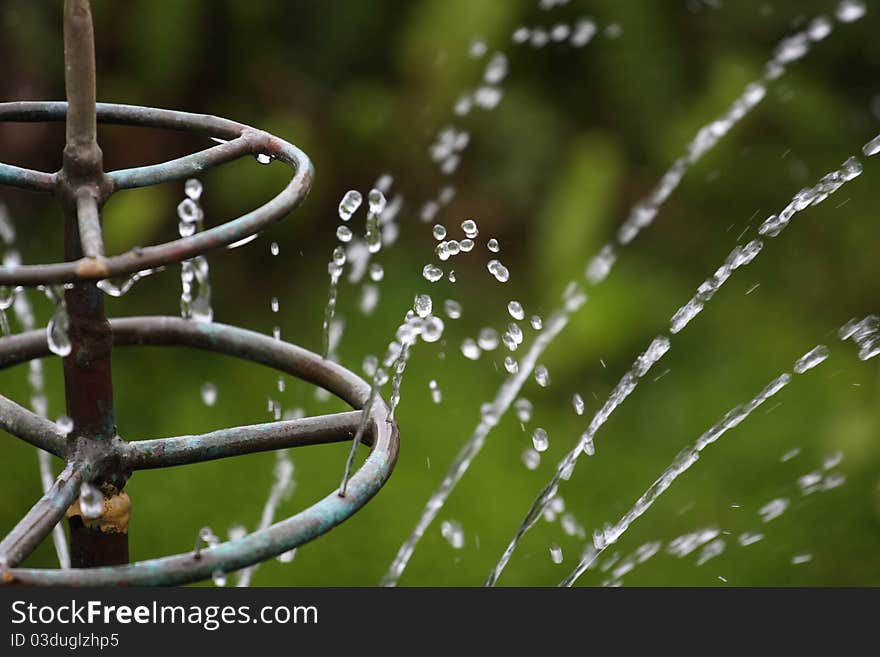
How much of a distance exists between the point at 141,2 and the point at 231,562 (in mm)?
2677

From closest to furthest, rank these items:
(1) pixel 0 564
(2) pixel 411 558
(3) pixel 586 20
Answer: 1. (1) pixel 0 564
2. (2) pixel 411 558
3. (3) pixel 586 20

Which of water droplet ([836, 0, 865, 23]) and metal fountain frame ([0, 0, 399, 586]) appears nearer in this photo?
metal fountain frame ([0, 0, 399, 586])

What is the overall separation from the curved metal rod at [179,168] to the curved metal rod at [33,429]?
0.23m

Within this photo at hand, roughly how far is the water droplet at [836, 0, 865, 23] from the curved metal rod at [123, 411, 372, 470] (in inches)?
102

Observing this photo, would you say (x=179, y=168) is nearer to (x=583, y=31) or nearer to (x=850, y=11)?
(x=583, y=31)

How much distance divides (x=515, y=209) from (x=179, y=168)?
2.42 m

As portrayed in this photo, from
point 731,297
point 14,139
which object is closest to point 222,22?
point 14,139

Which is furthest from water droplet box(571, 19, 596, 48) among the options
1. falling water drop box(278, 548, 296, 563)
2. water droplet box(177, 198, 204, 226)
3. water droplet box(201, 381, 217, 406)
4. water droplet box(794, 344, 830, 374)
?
water droplet box(177, 198, 204, 226)

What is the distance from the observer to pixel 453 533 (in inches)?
98.7

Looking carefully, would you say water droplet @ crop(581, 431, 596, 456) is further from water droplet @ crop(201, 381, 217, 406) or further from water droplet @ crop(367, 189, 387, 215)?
water droplet @ crop(201, 381, 217, 406)

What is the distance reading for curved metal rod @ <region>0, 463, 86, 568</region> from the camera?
3.07ft

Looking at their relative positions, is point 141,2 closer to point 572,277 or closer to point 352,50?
point 352,50

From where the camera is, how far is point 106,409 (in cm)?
110

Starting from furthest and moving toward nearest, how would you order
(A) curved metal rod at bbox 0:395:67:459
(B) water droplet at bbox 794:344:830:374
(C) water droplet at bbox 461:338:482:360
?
(B) water droplet at bbox 794:344:830:374 → (C) water droplet at bbox 461:338:482:360 → (A) curved metal rod at bbox 0:395:67:459
